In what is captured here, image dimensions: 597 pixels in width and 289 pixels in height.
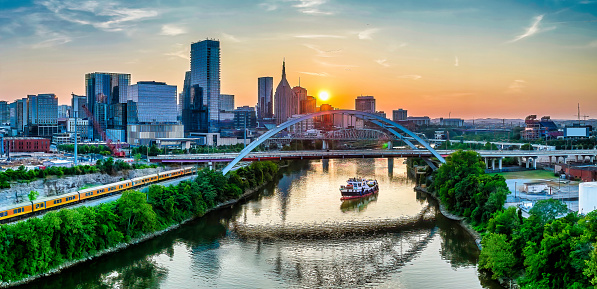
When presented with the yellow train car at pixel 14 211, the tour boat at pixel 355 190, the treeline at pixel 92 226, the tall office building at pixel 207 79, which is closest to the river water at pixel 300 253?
the treeline at pixel 92 226

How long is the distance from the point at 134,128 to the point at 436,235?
7566cm

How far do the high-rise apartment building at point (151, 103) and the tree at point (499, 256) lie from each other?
94150mm

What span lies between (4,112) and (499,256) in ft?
490

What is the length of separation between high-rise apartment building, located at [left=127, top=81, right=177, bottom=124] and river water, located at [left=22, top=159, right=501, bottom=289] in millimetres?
77957

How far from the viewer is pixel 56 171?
3219 cm

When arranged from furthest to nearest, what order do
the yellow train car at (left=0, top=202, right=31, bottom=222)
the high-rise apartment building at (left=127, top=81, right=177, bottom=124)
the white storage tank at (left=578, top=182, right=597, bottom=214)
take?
the high-rise apartment building at (left=127, top=81, right=177, bottom=124)
the white storage tank at (left=578, top=182, right=597, bottom=214)
the yellow train car at (left=0, top=202, right=31, bottom=222)

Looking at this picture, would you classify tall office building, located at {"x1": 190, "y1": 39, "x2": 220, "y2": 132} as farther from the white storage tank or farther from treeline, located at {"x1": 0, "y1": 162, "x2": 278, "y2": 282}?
the white storage tank

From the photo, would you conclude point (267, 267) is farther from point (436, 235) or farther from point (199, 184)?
point (199, 184)

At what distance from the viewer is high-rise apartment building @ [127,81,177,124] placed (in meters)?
105

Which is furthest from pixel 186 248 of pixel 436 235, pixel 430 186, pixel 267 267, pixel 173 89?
pixel 173 89

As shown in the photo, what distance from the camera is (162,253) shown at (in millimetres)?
21609

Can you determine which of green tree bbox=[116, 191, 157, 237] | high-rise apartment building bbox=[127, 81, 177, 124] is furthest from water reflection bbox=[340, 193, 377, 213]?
high-rise apartment building bbox=[127, 81, 177, 124]

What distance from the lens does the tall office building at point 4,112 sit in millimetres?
139875

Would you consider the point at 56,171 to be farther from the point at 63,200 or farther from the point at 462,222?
the point at 462,222
